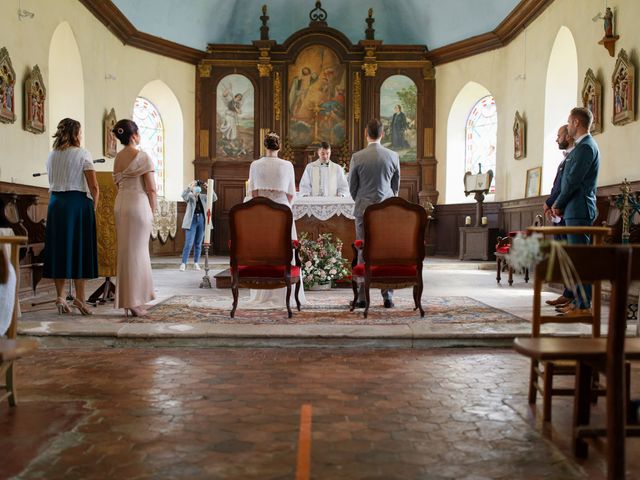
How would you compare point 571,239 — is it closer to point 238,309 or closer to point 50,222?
point 238,309

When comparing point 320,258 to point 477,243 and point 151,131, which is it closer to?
point 477,243

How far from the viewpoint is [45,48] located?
9.27 metres

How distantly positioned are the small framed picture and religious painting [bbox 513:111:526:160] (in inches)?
18.9

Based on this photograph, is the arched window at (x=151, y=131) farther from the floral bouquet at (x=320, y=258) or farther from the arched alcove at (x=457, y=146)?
the floral bouquet at (x=320, y=258)

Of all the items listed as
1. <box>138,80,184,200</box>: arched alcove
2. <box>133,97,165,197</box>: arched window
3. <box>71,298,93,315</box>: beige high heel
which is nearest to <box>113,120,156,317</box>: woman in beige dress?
<box>71,298,93,315</box>: beige high heel

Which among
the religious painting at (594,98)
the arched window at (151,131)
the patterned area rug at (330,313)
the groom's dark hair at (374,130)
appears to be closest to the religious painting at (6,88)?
the patterned area rug at (330,313)

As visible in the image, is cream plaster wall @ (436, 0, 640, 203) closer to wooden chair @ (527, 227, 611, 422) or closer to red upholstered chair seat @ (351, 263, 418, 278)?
red upholstered chair seat @ (351, 263, 418, 278)

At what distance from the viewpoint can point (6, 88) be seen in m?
7.95

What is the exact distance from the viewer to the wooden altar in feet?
48.2

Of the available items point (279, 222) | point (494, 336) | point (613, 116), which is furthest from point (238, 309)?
point (613, 116)

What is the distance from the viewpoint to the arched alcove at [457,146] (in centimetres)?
1440

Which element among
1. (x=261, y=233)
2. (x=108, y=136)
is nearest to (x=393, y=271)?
(x=261, y=233)

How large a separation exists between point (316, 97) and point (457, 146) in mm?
3397

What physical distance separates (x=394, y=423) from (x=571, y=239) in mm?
2962
